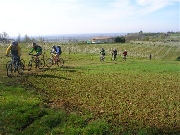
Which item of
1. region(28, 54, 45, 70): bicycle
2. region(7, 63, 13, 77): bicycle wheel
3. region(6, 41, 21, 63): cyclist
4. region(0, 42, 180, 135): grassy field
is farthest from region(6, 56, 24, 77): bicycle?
region(28, 54, 45, 70): bicycle

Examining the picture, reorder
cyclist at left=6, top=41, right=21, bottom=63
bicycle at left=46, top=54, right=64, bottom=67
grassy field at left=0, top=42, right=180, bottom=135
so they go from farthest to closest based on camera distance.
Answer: bicycle at left=46, top=54, right=64, bottom=67 < cyclist at left=6, top=41, right=21, bottom=63 < grassy field at left=0, top=42, right=180, bottom=135

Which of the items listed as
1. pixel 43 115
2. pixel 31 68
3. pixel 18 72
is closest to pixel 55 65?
pixel 31 68

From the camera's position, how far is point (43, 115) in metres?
10.9

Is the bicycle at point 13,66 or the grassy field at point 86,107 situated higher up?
the bicycle at point 13,66

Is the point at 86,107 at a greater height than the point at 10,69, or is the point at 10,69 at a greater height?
the point at 10,69

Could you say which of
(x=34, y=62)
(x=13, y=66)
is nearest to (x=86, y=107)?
(x=13, y=66)

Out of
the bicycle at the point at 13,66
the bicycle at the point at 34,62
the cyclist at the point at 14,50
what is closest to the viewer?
the cyclist at the point at 14,50

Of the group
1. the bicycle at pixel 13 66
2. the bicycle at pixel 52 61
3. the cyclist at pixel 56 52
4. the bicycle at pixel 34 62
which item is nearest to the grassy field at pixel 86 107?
the bicycle at pixel 13 66

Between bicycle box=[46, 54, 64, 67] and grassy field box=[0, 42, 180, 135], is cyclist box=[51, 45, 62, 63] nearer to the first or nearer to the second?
bicycle box=[46, 54, 64, 67]

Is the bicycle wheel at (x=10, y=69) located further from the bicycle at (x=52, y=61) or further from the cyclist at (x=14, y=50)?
the bicycle at (x=52, y=61)

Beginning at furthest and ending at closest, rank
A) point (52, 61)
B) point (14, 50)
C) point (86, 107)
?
point (52, 61)
point (14, 50)
point (86, 107)

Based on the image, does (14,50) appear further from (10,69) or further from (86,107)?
(86,107)

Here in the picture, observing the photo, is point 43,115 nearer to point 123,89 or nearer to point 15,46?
point 123,89

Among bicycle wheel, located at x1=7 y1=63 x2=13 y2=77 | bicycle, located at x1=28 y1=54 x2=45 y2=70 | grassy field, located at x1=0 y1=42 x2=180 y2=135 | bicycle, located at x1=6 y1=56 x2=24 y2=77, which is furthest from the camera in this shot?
bicycle, located at x1=28 y1=54 x2=45 y2=70
